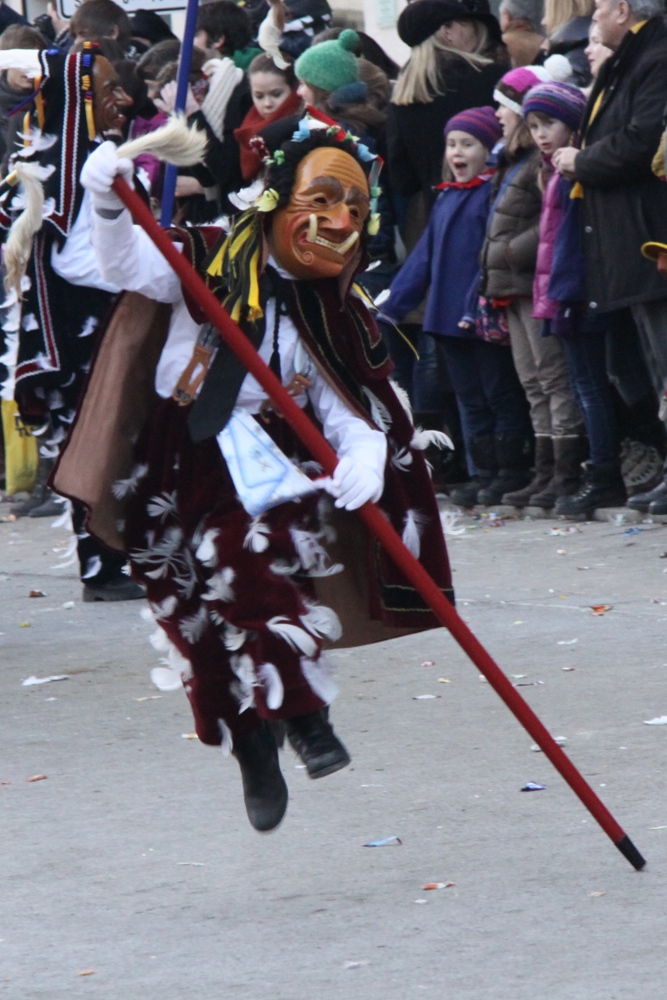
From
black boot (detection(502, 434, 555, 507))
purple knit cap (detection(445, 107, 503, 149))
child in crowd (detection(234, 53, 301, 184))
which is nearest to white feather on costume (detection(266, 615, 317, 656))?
black boot (detection(502, 434, 555, 507))

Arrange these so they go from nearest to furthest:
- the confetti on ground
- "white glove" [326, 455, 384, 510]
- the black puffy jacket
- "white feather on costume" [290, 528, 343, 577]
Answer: "white glove" [326, 455, 384, 510], "white feather on costume" [290, 528, 343, 577], the confetti on ground, the black puffy jacket

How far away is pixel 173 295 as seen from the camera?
4.05 m

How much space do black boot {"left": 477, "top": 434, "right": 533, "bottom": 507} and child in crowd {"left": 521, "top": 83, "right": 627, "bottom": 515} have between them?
0.54 metres

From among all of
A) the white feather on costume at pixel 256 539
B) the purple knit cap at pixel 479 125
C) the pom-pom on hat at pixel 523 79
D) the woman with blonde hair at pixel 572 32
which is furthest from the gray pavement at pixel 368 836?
the woman with blonde hair at pixel 572 32

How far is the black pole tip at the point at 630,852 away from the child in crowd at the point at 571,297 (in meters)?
4.23

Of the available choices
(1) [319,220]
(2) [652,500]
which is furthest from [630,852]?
(2) [652,500]

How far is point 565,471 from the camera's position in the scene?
26.5 ft

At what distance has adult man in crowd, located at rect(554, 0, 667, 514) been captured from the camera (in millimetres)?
7266

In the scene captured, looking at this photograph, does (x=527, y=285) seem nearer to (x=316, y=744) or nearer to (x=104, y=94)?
(x=104, y=94)

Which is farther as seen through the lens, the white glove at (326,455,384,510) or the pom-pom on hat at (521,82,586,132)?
the pom-pom on hat at (521,82,586,132)

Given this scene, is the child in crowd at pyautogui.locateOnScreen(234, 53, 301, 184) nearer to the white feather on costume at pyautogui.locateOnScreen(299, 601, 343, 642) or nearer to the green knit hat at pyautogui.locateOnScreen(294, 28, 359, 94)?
the green knit hat at pyautogui.locateOnScreen(294, 28, 359, 94)

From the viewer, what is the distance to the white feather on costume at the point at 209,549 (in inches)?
155

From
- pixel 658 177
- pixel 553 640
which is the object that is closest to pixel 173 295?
pixel 553 640

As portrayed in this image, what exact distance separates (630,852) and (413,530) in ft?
3.27
